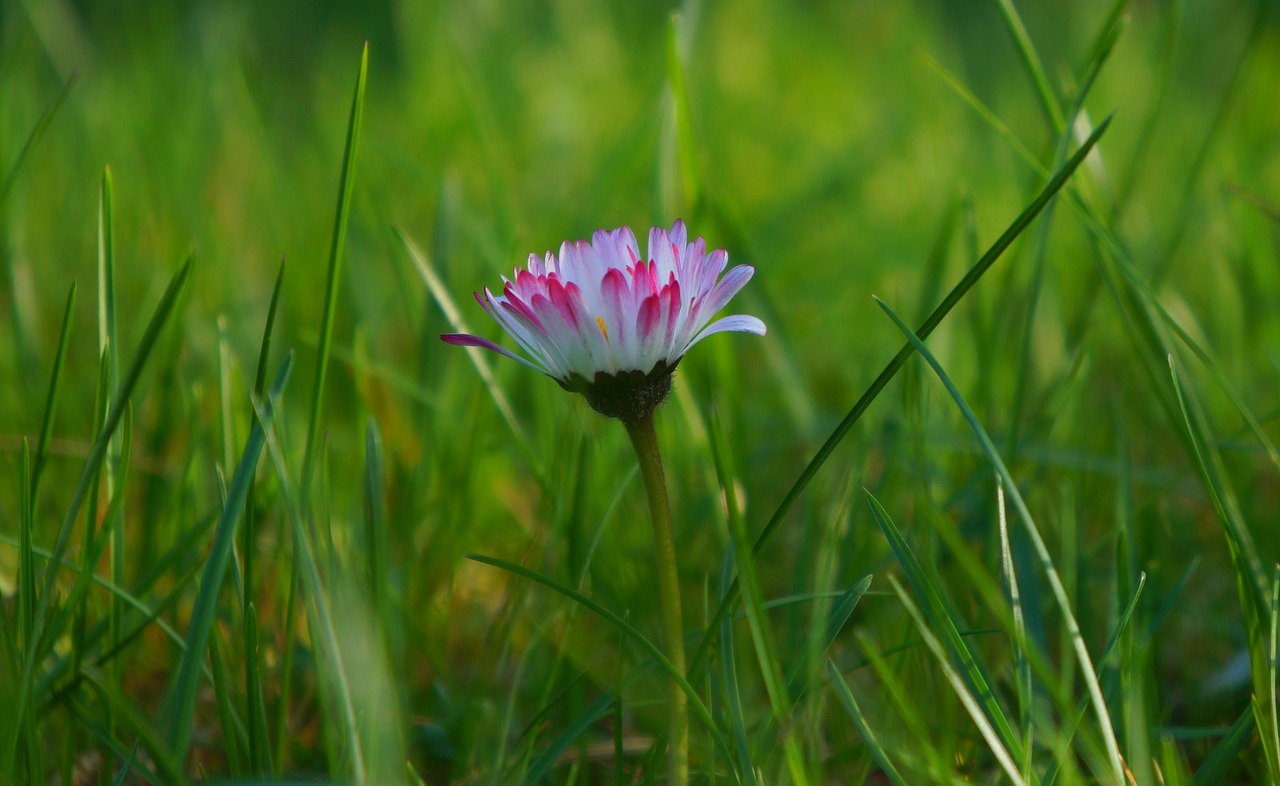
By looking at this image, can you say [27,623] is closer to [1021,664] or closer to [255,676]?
[255,676]

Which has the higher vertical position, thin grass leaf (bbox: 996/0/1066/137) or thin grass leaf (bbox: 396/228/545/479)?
thin grass leaf (bbox: 996/0/1066/137)

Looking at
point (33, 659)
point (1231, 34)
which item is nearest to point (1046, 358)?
point (33, 659)

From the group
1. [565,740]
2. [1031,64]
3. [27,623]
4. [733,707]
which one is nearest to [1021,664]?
[733,707]

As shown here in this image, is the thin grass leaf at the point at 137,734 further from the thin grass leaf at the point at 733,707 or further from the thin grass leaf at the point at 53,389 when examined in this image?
the thin grass leaf at the point at 733,707

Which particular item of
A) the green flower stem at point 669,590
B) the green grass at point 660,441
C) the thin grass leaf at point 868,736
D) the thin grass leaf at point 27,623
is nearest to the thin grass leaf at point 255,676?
the green grass at point 660,441

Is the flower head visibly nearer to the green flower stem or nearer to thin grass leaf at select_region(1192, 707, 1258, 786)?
the green flower stem

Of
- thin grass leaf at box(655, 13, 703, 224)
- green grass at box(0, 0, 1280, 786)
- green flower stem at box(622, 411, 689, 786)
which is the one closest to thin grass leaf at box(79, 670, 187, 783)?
green grass at box(0, 0, 1280, 786)
